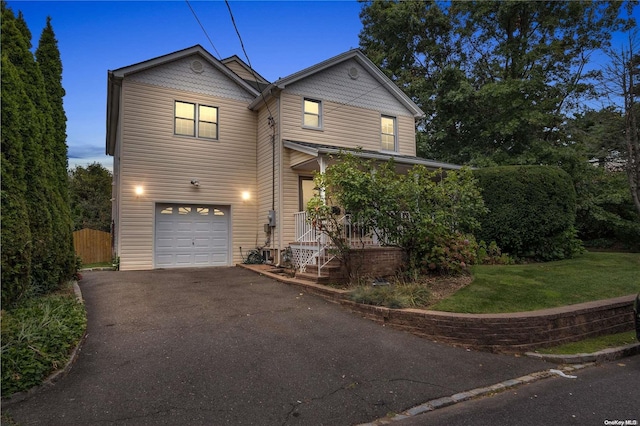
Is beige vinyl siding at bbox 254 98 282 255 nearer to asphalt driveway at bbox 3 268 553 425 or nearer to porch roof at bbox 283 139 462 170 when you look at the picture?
porch roof at bbox 283 139 462 170

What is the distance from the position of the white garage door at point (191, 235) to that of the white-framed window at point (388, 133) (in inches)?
276

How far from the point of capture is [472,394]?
13.7 feet

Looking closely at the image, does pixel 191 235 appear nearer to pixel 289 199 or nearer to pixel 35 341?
pixel 289 199

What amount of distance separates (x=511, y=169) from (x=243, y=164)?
915cm

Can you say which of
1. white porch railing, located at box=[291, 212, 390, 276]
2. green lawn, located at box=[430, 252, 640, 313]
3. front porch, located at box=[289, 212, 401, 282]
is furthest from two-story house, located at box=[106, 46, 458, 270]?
green lawn, located at box=[430, 252, 640, 313]

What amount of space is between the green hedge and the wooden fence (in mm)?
17382

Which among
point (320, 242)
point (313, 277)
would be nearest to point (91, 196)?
point (320, 242)

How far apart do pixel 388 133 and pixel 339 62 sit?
3.51 metres

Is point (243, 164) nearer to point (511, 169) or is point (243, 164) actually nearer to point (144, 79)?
point (144, 79)

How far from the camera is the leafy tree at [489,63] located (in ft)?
59.5

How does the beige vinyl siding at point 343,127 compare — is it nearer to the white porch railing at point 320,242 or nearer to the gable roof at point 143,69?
the gable roof at point 143,69

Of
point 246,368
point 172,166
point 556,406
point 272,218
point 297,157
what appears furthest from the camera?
point 172,166

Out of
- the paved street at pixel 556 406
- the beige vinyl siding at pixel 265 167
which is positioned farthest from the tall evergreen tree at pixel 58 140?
the paved street at pixel 556 406

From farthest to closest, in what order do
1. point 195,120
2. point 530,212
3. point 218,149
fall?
point 218,149 → point 195,120 → point 530,212
